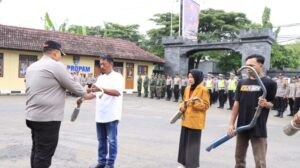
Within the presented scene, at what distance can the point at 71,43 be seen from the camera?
92.7 feet

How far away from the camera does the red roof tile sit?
2492cm

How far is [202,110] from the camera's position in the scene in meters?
5.82

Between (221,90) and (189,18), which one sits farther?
(189,18)

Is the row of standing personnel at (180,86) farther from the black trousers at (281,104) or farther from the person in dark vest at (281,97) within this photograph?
the black trousers at (281,104)

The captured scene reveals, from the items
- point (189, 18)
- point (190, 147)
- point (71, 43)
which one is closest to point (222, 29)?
point (189, 18)

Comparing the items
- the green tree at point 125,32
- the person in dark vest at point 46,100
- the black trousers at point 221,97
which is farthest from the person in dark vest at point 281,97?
the green tree at point 125,32

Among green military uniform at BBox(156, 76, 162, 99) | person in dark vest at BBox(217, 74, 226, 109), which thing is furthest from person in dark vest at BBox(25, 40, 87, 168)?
green military uniform at BBox(156, 76, 162, 99)

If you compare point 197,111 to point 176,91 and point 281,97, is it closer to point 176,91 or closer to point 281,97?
point 281,97

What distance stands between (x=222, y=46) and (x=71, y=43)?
1148cm

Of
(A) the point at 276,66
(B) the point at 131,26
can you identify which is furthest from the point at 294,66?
(B) the point at 131,26

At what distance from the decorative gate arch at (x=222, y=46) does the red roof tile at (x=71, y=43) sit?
1353mm

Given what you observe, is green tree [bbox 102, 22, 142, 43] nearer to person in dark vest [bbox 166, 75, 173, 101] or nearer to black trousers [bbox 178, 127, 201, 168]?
person in dark vest [bbox 166, 75, 173, 101]

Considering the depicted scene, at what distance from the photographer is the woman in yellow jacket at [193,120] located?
229 inches

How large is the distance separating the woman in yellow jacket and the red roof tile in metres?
18.5
